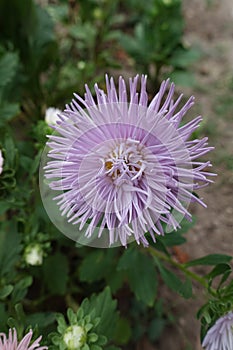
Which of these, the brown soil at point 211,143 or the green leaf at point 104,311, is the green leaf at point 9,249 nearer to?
the green leaf at point 104,311

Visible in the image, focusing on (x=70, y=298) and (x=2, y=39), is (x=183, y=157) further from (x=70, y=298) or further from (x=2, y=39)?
(x=2, y=39)

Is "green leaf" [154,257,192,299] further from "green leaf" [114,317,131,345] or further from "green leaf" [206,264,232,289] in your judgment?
"green leaf" [114,317,131,345]

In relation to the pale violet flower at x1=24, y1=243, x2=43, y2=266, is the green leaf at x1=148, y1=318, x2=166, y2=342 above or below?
below

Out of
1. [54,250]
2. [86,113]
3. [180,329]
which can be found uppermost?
[86,113]

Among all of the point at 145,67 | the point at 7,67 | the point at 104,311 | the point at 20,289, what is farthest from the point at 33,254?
the point at 145,67

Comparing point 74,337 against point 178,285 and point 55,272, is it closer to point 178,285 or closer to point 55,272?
point 178,285

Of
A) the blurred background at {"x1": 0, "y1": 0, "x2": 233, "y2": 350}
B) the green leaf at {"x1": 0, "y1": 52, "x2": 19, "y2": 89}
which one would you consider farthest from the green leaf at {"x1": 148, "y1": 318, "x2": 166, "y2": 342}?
the green leaf at {"x1": 0, "y1": 52, "x2": 19, "y2": 89}

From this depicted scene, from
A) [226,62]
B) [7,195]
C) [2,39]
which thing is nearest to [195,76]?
[226,62]
